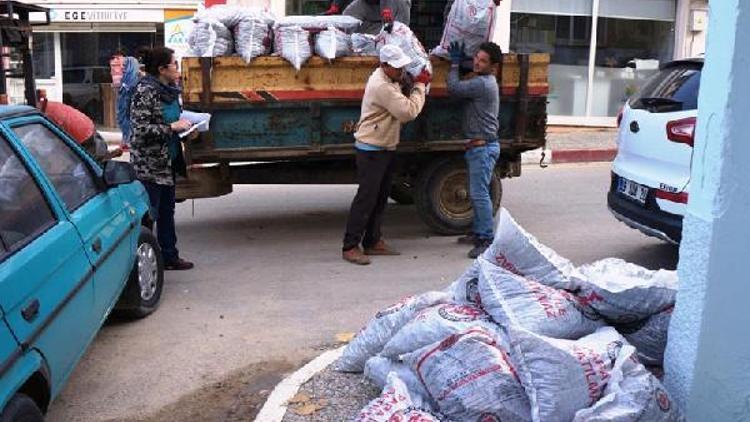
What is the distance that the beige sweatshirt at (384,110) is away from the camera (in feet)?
20.6

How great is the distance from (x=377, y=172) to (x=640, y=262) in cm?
231

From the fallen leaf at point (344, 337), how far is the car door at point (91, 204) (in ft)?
4.35

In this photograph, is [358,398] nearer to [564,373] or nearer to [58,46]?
[564,373]

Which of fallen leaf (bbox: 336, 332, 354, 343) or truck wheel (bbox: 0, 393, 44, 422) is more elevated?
truck wheel (bbox: 0, 393, 44, 422)

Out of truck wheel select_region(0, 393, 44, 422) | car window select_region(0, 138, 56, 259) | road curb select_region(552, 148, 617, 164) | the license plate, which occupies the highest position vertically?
car window select_region(0, 138, 56, 259)

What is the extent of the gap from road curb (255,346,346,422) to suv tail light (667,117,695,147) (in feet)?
9.09

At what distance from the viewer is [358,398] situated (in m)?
3.89

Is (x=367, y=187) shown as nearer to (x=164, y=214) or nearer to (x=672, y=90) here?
(x=164, y=214)

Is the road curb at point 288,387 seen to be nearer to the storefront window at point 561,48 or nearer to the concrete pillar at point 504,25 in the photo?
the concrete pillar at point 504,25

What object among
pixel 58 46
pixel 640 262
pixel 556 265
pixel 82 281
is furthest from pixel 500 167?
pixel 58 46

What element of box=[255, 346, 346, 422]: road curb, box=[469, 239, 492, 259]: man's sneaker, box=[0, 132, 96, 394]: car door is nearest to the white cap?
box=[469, 239, 492, 259]: man's sneaker

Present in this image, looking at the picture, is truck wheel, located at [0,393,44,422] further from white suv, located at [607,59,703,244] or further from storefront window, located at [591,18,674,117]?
storefront window, located at [591,18,674,117]

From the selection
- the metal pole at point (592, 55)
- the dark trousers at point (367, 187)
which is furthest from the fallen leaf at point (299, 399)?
the metal pole at point (592, 55)

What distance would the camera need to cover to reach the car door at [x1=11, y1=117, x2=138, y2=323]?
407cm
